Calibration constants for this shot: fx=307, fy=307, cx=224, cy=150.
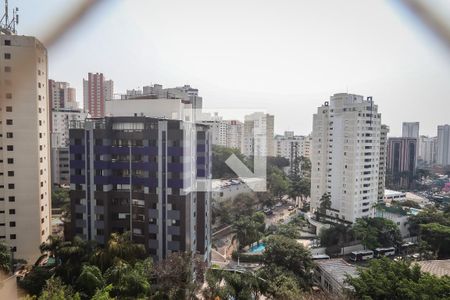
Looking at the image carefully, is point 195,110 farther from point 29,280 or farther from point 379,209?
point 379,209

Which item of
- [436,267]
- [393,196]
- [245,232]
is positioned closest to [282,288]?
[436,267]

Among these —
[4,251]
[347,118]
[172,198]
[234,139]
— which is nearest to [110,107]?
[172,198]

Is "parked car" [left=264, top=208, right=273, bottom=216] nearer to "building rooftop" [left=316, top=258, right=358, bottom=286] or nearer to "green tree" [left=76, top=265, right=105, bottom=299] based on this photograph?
"building rooftop" [left=316, top=258, right=358, bottom=286]

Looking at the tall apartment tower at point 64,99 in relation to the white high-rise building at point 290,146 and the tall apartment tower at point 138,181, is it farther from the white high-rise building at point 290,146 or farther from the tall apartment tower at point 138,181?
the white high-rise building at point 290,146

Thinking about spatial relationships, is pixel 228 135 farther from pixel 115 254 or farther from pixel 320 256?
pixel 115 254

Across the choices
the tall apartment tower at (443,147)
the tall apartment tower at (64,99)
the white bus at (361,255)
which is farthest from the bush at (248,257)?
the tall apartment tower at (443,147)

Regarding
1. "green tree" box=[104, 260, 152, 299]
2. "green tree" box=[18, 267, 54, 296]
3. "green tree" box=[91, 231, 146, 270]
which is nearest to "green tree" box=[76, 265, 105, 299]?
"green tree" box=[104, 260, 152, 299]
